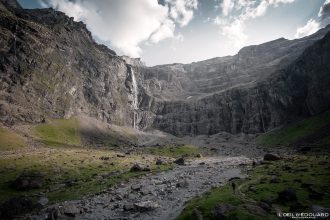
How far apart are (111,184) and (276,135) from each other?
560 ft

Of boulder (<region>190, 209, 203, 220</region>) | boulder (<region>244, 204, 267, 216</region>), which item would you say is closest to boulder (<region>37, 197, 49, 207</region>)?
boulder (<region>190, 209, 203, 220</region>)

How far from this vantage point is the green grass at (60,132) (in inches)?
6161

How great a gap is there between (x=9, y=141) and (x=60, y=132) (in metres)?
54.9

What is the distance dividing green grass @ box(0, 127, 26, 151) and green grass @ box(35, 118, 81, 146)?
19.3 meters

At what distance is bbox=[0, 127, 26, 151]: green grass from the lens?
10928 centimetres

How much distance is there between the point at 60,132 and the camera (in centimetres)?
17225

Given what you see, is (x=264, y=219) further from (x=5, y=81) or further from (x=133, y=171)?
(x=5, y=81)

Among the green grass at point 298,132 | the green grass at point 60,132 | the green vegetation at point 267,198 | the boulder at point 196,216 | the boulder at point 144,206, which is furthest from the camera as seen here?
the green grass at point 298,132

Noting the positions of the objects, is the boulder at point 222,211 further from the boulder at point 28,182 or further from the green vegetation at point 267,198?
the boulder at point 28,182

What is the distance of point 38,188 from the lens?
164 feet

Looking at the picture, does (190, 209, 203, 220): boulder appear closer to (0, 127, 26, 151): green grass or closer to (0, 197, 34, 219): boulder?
(0, 197, 34, 219): boulder

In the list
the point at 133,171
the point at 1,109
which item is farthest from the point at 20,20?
the point at 133,171

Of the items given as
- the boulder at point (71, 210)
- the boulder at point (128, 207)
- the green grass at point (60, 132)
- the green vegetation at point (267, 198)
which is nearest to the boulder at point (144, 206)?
the boulder at point (128, 207)

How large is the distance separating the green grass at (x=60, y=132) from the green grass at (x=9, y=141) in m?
19.3
